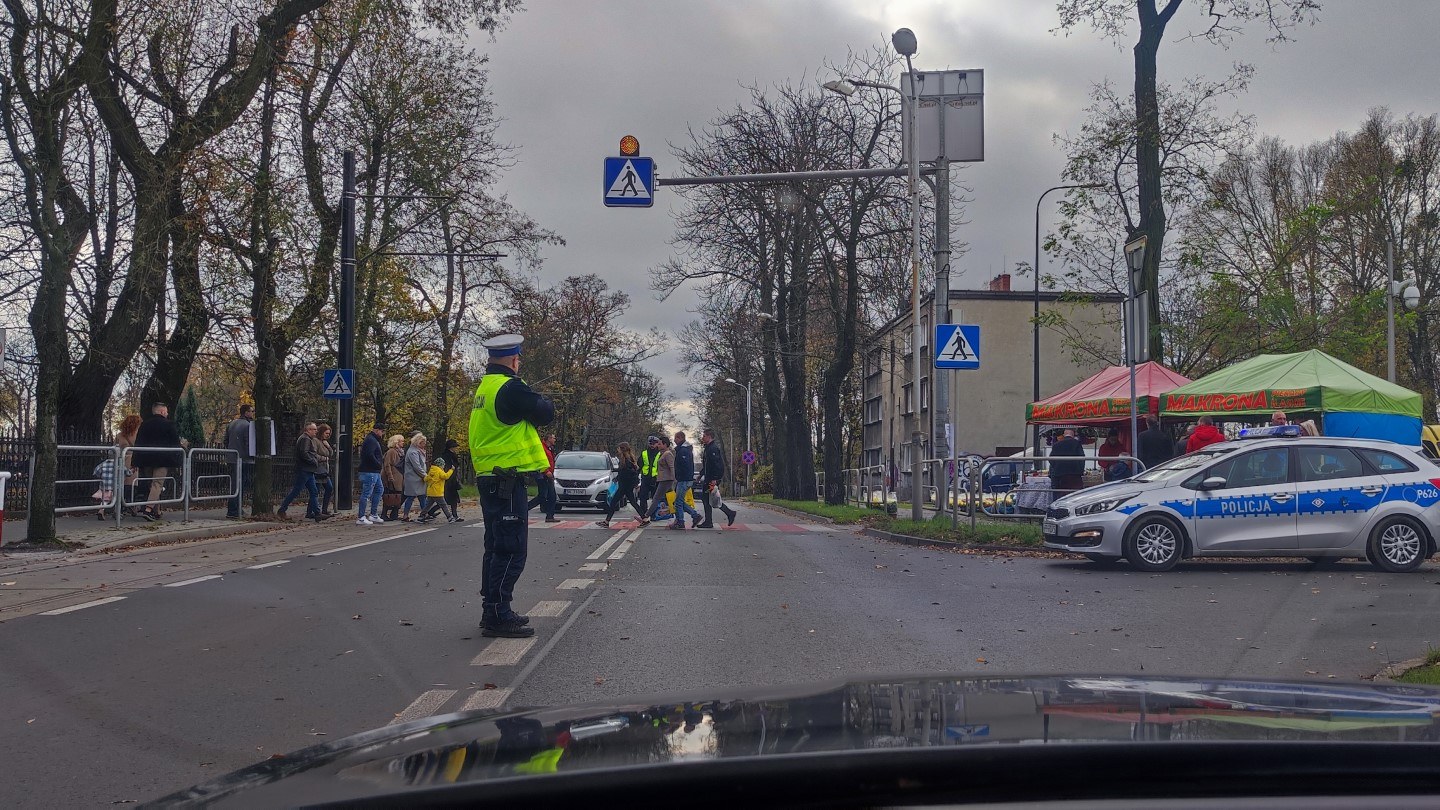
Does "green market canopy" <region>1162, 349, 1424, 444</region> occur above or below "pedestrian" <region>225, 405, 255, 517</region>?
above

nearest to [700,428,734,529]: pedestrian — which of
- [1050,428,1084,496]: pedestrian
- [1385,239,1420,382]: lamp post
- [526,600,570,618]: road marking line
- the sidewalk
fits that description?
[1050,428,1084,496]: pedestrian

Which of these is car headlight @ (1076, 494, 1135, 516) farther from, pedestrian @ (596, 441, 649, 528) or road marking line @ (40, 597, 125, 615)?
pedestrian @ (596, 441, 649, 528)

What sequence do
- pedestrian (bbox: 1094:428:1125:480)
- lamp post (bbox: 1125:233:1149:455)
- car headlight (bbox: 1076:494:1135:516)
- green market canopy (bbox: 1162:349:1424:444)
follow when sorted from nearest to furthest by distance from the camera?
car headlight (bbox: 1076:494:1135:516) < lamp post (bbox: 1125:233:1149:455) < green market canopy (bbox: 1162:349:1424:444) < pedestrian (bbox: 1094:428:1125:480)

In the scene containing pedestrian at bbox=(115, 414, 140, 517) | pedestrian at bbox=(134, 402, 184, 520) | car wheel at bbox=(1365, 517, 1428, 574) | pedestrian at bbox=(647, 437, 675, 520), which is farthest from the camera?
pedestrian at bbox=(647, 437, 675, 520)

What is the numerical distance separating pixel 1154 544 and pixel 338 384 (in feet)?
49.8

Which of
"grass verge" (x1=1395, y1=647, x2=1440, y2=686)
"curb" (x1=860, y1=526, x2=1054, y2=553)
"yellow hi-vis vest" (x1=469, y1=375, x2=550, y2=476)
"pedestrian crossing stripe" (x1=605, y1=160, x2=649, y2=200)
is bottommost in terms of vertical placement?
"curb" (x1=860, y1=526, x2=1054, y2=553)

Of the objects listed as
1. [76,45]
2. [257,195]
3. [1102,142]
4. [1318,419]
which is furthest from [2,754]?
[1102,142]

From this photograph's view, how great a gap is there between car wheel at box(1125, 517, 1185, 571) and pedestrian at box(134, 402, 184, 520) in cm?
1334

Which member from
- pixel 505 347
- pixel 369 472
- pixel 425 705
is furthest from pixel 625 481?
pixel 425 705

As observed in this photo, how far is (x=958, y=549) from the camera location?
1636 cm

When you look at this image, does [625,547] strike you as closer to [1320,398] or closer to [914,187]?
[914,187]

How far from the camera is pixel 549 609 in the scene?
372 inches

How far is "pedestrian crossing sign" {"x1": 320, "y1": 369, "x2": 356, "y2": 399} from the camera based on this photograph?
22.4 m

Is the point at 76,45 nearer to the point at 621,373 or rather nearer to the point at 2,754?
the point at 2,754
